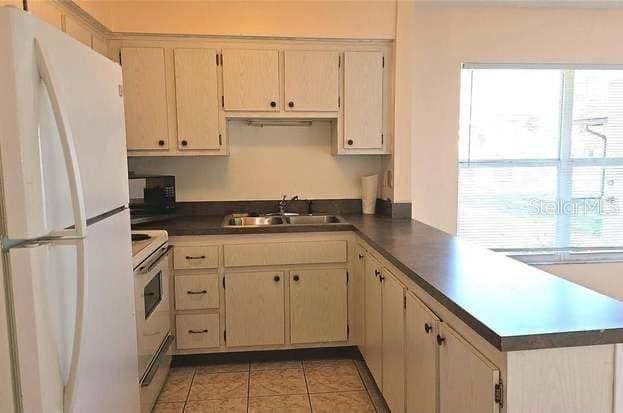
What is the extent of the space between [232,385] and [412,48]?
8.61 feet

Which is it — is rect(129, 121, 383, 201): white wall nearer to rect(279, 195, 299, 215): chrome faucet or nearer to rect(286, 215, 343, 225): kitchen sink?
rect(279, 195, 299, 215): chrome faucet

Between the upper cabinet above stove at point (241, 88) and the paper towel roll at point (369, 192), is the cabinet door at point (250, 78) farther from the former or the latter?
the paper towel roll at point (369, 192)

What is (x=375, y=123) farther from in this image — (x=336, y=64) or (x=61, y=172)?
(x=61, y=172)

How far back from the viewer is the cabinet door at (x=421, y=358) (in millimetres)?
1645

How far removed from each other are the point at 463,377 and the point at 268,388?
167 centimetres

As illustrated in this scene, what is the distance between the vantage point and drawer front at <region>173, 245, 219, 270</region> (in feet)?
9.75

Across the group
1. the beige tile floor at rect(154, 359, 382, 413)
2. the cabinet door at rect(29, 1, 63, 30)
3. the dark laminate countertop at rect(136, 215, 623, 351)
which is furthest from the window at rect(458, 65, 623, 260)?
the cabinet door at rect(29, 1, 63, 30)

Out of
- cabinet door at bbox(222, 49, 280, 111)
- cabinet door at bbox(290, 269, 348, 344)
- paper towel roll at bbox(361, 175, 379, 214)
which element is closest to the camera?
cabinet door at bbox(290, 269, 348, 344)

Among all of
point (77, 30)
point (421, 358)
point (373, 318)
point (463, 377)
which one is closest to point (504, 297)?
point (463, 377)

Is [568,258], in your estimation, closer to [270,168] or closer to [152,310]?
[270,168]

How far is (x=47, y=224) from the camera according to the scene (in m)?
1.06

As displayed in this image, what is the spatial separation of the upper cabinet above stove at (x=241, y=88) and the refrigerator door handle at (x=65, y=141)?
2.18 m

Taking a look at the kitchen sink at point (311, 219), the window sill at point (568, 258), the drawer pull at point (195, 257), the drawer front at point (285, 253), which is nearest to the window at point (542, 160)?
the window sill at point (568, 258)

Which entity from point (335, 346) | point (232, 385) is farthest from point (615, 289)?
point (232, 385)
